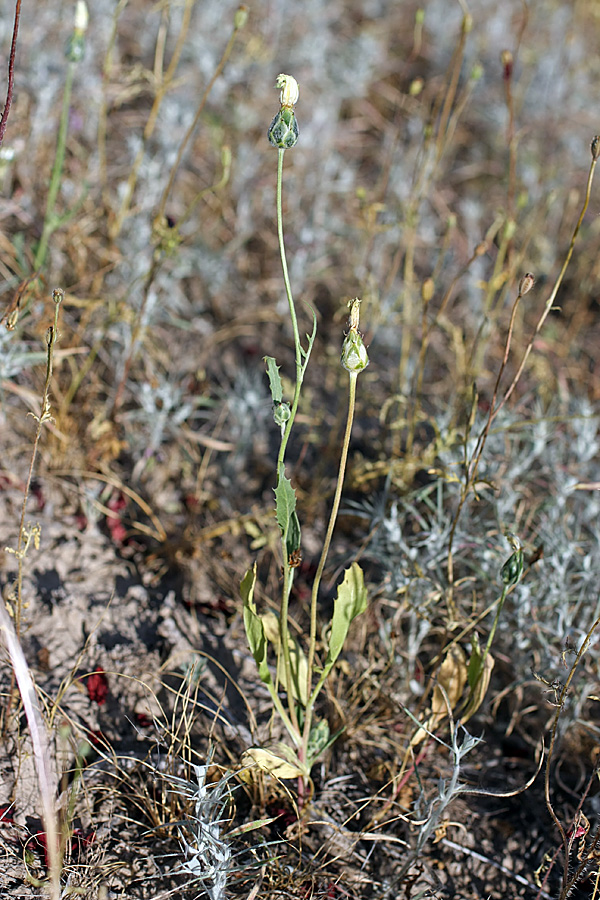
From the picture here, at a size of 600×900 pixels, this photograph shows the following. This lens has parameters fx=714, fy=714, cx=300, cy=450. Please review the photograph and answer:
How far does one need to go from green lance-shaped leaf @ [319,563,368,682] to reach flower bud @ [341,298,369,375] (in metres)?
0.44

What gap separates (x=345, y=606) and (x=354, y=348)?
0.55 metres

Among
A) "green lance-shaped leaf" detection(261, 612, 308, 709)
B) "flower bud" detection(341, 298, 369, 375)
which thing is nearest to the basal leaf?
"green lance-shaped leaf" detection(261, 612, 308, 709)

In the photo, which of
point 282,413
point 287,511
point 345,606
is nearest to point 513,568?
point 345,606

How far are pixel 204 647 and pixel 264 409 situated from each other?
0.79 m

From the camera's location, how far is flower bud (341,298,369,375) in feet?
3.66

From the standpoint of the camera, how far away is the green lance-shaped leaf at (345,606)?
4.59ft

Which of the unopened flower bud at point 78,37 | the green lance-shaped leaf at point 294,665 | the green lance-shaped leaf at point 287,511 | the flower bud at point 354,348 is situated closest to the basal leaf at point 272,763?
the green lance-shaped leaf at point 294,665

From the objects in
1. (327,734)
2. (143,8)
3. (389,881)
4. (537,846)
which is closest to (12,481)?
(327,734)

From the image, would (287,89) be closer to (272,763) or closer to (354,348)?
(354,348)

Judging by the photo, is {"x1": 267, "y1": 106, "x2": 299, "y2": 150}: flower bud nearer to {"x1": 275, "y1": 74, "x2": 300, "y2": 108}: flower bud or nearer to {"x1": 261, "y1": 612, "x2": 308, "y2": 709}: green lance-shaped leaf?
{"x1": 275, "y1": 74, "x2": 300, "y2": 108}: flower bud

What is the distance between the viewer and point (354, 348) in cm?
113

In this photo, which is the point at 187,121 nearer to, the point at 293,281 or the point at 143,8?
the point at 293,281

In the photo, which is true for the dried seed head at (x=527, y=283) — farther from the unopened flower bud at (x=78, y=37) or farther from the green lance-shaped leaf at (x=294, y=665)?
the unopened flower bud at (x=78, y=37)

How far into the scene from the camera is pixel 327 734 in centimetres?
157
